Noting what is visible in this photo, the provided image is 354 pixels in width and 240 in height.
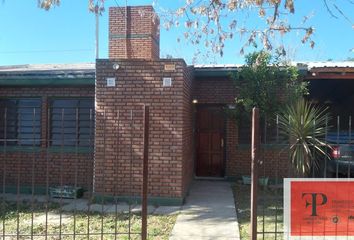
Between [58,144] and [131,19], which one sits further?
[131,19]

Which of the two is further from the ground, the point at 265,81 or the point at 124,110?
the point at 265,81

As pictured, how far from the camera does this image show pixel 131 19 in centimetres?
1179

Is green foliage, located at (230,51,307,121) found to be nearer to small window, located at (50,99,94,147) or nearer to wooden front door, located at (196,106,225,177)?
wooden front door, located at (196,106,225,177)

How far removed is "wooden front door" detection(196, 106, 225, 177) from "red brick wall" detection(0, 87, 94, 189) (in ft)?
11.9

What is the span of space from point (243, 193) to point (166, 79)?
11.6 ft

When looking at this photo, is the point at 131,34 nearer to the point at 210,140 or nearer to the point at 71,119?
the point at 71,119

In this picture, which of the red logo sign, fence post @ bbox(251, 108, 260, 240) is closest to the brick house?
fence post @ bbox(251, 108, 260, 240)

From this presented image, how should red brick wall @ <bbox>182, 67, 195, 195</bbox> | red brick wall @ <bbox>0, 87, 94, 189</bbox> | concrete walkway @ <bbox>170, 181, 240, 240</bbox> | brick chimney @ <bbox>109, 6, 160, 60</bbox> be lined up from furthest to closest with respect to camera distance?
brick chimney @ <bbox>109, 6, 160, 60</bbox> → red brick wall @ <bbox>0, 87, 94, 189</bbox> → red brick wall @ <bbox>182, 67, 195, 195</bbox> → concrete walkway @ <bbox>170, 181, 240, 240</bbox>

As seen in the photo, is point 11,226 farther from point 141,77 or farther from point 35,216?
point 141,77

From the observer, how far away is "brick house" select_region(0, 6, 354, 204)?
8758 millimetres

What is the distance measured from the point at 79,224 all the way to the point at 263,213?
3277 millimetres

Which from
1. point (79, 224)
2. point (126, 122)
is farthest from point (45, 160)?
point (79, 224)

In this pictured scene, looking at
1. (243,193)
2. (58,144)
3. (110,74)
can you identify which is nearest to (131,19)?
(110,74)

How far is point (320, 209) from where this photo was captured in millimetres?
5156
